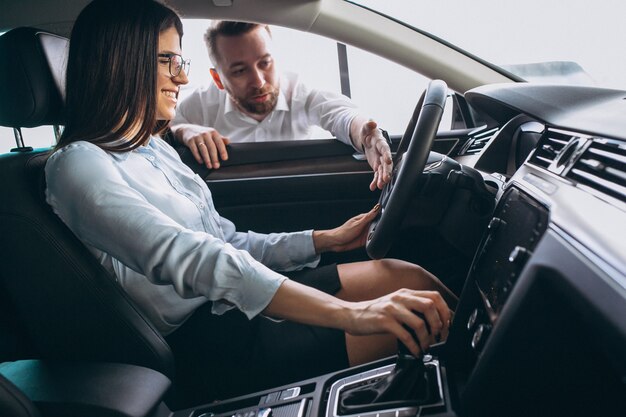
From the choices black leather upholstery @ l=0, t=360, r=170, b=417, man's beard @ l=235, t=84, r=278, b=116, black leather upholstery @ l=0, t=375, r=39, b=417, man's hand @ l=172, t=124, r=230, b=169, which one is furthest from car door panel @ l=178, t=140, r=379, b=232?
black leather upholstery @ l=0, t=375, r=39, b=417

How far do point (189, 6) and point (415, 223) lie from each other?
941 mm

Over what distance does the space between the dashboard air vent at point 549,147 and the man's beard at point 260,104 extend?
1.22m

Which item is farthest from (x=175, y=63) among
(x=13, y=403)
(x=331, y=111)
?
(x=331, y=111)

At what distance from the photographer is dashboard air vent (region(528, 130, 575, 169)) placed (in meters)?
0.96

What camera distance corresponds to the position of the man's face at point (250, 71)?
1951mm

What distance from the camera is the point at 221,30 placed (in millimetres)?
1947

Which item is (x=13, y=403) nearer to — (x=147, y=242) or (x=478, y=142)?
(x=147, y=242)

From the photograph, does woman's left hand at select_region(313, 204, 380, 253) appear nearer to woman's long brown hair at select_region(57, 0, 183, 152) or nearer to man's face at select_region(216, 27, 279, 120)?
woman's long brown hair at select_region(57, 0, 183, 152)

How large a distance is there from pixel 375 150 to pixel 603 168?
0.88 metres

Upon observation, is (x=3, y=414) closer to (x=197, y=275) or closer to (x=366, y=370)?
(x=197, y=275)

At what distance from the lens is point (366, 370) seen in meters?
1.03

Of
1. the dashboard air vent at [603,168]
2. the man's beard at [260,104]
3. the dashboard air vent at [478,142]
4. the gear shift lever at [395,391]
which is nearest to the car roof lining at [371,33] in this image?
the dashboard air vent at [478,142]

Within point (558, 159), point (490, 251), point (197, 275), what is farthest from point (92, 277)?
point (558, 159)

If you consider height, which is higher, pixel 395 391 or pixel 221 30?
pixel 221 30
